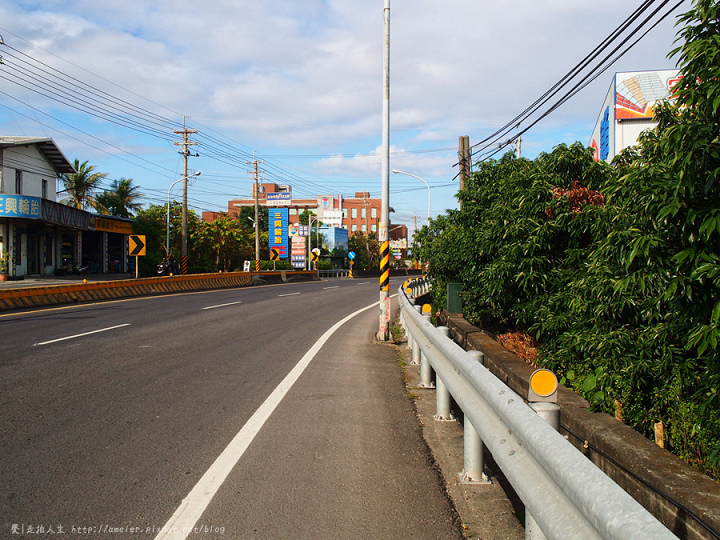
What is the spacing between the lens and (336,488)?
14.2 feet

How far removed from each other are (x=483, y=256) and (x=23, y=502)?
8.09 m

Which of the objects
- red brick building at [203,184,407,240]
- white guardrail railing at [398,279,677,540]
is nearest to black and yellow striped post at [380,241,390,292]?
white guardrail railing at [398,279,677,540]

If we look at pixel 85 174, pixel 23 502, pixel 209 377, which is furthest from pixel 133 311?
pixel 85 174

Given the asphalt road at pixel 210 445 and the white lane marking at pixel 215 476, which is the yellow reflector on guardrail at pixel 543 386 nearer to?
the asphalt road at pixel 210 445

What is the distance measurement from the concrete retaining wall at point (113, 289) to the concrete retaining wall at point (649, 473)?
17.8m

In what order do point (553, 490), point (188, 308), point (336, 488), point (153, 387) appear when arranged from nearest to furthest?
point (553, 490)
point (336, 488)
point (153, 387)
point (188, 308)

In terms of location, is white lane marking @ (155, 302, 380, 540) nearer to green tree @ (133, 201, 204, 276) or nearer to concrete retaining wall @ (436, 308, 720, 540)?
concrete retaining wall @ (436, 308, 720, 540)

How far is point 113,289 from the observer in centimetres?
2328

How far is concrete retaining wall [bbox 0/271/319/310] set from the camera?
18172 millimetres

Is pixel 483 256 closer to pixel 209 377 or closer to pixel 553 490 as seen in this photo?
pixel 209 377

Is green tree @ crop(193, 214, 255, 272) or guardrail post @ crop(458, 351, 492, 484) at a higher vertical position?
green tree @ crop(193, 214, 255, 272)

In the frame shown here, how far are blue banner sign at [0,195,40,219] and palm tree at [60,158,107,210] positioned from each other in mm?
18758

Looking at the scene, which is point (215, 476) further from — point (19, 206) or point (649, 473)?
point (19, 206)

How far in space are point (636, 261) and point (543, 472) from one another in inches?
124
